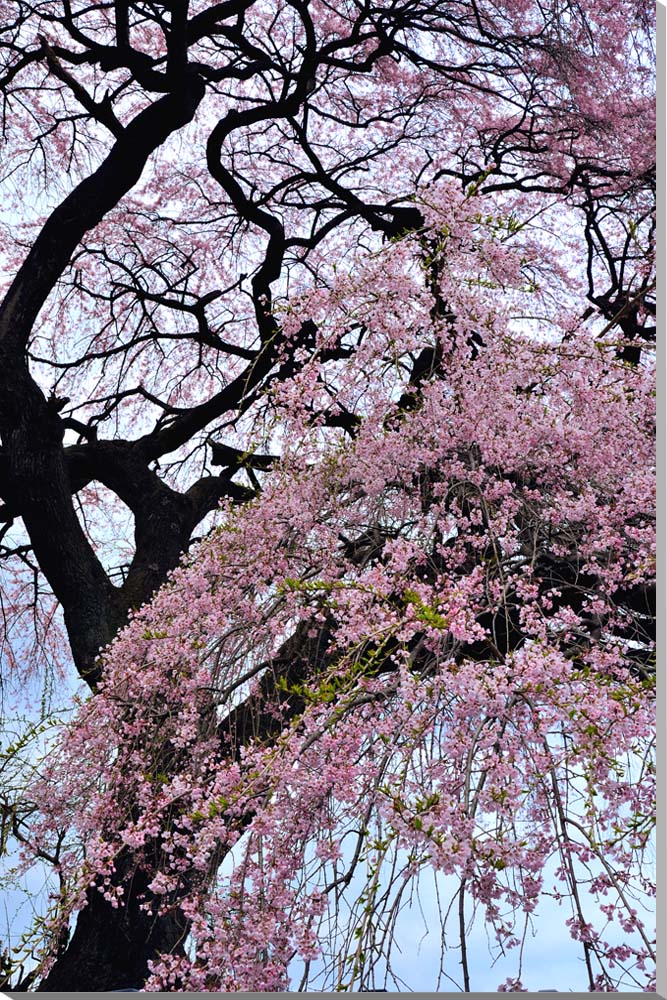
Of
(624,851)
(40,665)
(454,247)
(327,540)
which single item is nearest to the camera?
(624,851)

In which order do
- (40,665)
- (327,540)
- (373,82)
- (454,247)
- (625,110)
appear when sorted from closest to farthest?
1. (327,540)
2. (454,247)
3. (625,110)
4. (373,82)
5. (40,665)

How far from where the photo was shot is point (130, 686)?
2098mm

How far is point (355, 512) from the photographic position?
216 cm

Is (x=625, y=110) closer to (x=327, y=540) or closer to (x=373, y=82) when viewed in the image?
(x=373, y=82)

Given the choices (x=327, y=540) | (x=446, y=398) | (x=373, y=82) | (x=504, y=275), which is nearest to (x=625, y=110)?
(x=373, y=82)

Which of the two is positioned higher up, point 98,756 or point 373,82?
point 373,82

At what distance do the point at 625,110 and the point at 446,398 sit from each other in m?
2.36

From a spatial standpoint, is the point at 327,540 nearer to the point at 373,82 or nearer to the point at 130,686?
the point at 130,686

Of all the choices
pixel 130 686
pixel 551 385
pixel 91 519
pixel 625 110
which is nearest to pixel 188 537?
pixel 91 519

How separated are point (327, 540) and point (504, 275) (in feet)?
2.56

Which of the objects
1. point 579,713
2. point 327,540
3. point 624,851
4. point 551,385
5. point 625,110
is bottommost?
point 624,851

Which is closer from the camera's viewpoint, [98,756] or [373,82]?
[98,756]

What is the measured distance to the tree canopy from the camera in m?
1.41

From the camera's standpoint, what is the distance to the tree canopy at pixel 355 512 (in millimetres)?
1407
